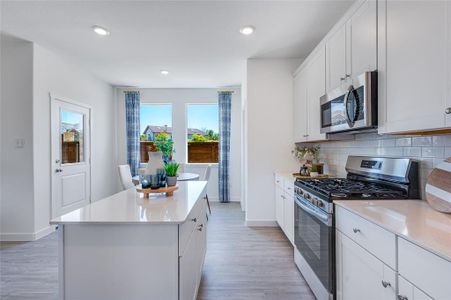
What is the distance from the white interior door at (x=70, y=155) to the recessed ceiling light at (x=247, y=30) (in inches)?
120

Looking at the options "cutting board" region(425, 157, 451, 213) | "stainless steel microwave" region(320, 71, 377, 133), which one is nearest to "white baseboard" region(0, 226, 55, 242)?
"stainless steel microwave" region(320, 71, 377, 133)

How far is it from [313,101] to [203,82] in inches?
115

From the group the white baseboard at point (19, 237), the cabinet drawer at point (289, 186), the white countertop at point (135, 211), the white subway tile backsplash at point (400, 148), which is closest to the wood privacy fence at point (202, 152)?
the white baseboard at point (19, 237)

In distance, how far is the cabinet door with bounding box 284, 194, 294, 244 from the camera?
2.79 metres

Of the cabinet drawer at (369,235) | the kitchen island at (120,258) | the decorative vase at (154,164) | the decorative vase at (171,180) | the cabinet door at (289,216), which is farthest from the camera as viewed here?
the cabinet door at (289,216)

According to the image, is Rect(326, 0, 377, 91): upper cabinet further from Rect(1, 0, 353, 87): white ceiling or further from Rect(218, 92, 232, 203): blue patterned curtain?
Rect(218, 92, 232, 203): blue patterned curtain

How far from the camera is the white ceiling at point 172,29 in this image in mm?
2447

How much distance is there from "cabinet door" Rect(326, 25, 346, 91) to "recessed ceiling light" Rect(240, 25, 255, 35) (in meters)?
0.89

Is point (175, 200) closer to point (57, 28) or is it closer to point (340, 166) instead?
point (340, 166)

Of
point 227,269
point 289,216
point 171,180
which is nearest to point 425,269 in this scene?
point 171,180

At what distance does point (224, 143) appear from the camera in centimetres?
556

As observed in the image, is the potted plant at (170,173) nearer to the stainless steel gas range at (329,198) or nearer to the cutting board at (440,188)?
the stainless steel gas range at (329,198)

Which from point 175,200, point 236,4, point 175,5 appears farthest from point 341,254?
point 175,5

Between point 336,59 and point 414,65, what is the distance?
41.2 inches
